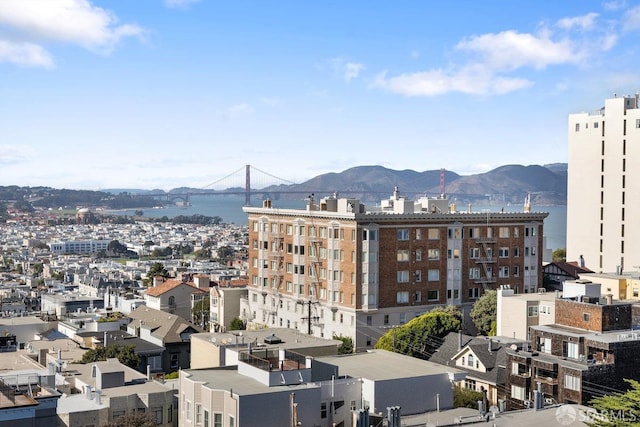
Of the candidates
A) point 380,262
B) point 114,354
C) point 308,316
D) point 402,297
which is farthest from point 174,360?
point 402,297

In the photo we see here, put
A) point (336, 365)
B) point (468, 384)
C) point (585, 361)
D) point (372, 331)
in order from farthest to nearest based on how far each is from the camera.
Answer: point (372, 331), point (468, 384), point (585, 361), point (336, 365)

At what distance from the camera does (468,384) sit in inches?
1763

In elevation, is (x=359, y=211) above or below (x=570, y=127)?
below

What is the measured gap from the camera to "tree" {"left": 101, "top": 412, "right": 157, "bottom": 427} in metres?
30.6

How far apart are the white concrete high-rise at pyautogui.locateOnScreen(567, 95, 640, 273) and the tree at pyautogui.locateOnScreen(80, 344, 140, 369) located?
54267mm

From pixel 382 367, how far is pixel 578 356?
8.91 meters

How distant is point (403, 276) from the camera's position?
6475 cm

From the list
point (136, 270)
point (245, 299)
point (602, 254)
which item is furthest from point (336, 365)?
point (136, 270)

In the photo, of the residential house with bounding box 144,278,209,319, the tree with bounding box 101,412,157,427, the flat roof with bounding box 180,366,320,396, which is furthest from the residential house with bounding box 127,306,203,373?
the flat roof with bounding box 180,366,320,396

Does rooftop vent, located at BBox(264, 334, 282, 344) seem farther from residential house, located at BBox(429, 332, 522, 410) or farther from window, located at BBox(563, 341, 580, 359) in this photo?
window, located at BBox(563, 341, 580, 359)

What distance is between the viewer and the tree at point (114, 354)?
46291 millimetres

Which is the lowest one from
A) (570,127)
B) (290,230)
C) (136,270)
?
(136,270)

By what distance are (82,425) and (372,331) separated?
112 feet

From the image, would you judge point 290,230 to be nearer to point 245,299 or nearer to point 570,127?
point 245,299
